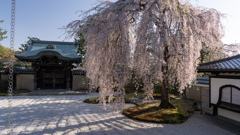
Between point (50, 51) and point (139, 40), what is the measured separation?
39.4ft

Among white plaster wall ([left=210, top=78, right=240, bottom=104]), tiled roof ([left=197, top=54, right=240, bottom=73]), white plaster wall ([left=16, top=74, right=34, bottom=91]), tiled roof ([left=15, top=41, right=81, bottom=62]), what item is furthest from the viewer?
white plaster wall ([left=16, top=74, right=34, bottom=91])

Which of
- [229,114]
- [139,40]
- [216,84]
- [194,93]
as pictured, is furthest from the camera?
[194,93]

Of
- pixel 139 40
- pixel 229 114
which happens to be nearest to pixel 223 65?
pixel 229 114

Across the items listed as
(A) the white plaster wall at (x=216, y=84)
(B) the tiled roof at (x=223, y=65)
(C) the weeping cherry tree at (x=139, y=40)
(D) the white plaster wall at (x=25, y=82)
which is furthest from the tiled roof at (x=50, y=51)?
(A) the white plaster wall at (x=216, y=84)

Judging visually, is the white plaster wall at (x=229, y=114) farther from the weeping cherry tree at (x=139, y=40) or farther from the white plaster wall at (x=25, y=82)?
the white plaster wall at (x=25, y=82)

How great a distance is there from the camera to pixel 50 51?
13859 mm

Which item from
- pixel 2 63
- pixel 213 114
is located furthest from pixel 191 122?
pixel 2 63

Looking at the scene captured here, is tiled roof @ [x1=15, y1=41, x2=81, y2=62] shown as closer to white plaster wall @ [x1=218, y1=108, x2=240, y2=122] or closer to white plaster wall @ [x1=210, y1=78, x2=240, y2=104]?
white plaster wall @ [x1=210, y1=78, x2=240, y2=104]

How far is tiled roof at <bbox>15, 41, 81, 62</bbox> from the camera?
13805 millimetres

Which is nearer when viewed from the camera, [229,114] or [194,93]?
[229,114]

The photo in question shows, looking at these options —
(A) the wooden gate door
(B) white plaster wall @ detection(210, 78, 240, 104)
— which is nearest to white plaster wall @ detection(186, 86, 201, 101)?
(B) white plaster wall @ detection(210, 78, 240, 104)

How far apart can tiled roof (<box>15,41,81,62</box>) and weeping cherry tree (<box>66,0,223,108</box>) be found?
9434 millimetres

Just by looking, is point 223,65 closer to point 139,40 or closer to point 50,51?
point 139,40

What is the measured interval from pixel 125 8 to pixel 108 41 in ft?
4.91
